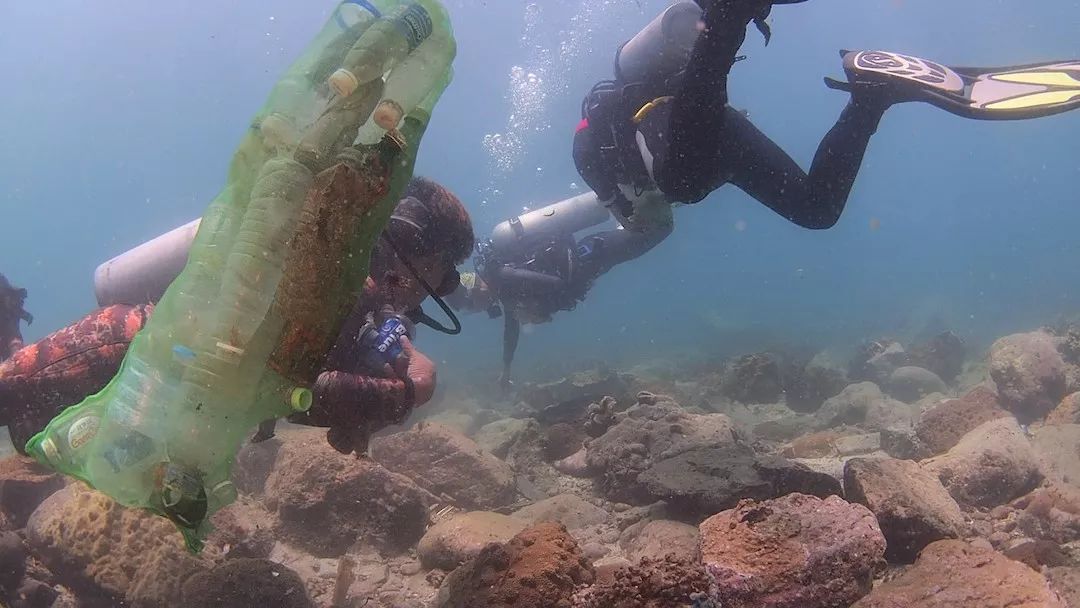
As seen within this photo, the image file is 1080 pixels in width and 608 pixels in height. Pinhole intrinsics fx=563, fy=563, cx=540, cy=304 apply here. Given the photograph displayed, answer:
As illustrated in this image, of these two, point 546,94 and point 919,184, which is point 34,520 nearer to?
point 546,94

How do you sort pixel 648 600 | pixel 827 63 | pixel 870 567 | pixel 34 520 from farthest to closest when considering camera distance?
1. pixel 827 63
2. pixel 34 520
3. pixel 870 567
4. pixel 648 600

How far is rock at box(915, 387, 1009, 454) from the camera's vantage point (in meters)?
6.26

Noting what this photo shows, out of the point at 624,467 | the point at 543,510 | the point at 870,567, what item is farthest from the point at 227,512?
the point at 870,567

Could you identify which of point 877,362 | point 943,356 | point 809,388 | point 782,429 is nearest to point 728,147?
point 782,429

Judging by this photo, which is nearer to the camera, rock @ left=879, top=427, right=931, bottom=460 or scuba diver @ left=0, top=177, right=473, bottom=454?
scuba diver @ left=0, top=177, right=473, bottom=454

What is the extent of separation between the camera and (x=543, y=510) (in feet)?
15.7

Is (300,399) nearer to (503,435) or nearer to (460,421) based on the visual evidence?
(503,435)

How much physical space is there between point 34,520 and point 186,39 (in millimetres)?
96584

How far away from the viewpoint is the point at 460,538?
3938 mm

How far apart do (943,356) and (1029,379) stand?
23.5 ft

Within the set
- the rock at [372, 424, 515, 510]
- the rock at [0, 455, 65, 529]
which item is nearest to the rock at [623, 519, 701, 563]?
the rock at [372, 424, 515, 510]

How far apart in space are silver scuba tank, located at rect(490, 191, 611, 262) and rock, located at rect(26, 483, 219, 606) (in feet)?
25.3

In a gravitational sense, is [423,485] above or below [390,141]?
below

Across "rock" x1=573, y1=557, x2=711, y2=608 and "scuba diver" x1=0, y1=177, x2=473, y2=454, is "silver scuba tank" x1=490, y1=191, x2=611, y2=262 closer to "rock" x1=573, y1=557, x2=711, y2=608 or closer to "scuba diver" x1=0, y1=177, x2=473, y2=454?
"scuba diver" x1=0, y1=177, x2=473, y2=454
